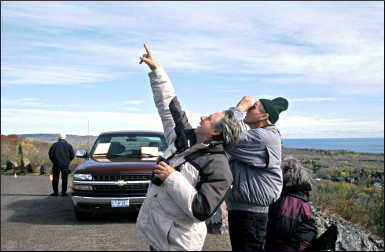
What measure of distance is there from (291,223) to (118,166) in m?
4.91

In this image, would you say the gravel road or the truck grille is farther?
the truck grille

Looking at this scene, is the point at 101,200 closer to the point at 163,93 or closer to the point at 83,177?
the point at 83,177

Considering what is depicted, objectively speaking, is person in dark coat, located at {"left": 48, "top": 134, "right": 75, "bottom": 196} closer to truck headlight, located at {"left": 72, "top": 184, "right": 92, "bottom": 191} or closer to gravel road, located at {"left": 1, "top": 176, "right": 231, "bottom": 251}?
gravel road, located at {"left": 1, "top": 176, "right": 231, "bottom": 251}

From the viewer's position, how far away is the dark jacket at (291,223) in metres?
3.62

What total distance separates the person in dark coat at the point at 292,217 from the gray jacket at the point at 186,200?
118 cm

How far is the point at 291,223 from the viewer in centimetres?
364

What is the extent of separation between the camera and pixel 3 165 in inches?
805

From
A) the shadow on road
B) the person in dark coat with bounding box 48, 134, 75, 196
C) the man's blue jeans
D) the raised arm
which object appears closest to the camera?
the raised arm

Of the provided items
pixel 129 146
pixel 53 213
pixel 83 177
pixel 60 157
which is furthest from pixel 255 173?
pixel 60 157

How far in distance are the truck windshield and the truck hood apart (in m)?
0.31

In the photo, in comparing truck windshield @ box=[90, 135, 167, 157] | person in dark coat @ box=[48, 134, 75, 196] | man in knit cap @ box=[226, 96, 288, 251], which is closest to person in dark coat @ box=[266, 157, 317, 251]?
man in knit cap @ box=[226, 96, 288, 251]

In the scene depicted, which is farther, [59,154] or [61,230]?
[59,154]

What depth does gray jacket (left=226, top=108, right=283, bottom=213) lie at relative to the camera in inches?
135

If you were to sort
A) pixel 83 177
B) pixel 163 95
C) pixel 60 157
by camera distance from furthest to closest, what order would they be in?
pixel 60 157, pixel 83 177, pixel 163 95
